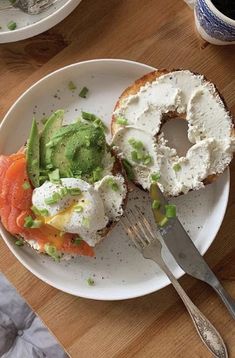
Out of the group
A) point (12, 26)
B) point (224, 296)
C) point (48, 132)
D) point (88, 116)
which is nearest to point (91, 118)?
point (88, 116)

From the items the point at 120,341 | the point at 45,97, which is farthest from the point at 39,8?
the point at 120,341

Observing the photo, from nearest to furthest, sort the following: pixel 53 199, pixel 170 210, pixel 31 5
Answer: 1. pixel 53 199
2. pixel 170 210
3. pixel 31 5

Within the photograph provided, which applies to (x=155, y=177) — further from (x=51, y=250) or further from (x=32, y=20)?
(x=32, y=20)

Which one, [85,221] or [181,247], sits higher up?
[85,221]

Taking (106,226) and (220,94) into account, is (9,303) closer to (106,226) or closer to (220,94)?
(106,226)

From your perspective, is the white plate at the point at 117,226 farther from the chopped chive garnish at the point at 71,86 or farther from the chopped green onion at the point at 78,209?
the chopped green onion at the point at 78,209

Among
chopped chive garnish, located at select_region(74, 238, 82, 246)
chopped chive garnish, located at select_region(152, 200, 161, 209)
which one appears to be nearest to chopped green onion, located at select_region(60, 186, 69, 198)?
chopped chive garnish, located at select_region(74, 238, 82, 246)
